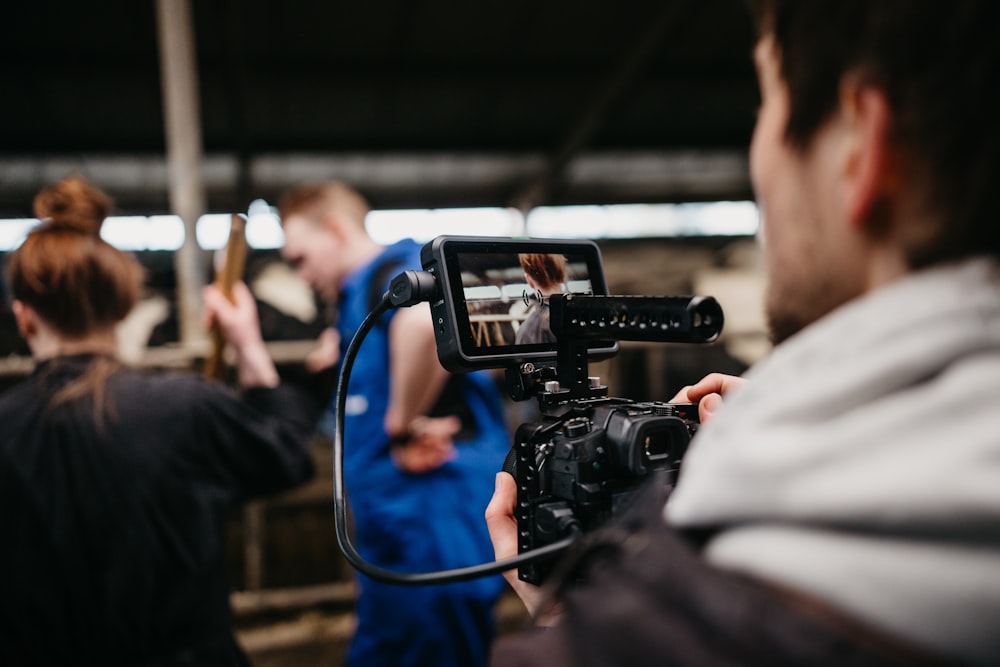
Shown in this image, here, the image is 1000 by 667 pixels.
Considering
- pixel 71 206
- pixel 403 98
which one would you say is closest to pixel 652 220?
pixel 403 98

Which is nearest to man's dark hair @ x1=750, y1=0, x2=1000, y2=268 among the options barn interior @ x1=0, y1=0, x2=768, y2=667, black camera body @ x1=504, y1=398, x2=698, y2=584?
black camera body @ x1=504, y1=398, x2=698, y2=584

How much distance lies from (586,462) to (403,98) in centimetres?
501

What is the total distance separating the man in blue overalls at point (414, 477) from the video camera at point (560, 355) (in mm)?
779

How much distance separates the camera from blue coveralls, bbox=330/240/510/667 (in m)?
1.50

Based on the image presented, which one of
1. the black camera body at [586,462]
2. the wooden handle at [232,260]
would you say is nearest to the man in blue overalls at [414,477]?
the wooden handle at [232,260]

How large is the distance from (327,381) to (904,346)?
1665mm

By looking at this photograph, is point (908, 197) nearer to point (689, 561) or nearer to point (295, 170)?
point (689, 561)

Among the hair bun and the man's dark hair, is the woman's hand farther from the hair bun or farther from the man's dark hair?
the man's dark hair

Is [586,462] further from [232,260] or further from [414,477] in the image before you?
[232,260]

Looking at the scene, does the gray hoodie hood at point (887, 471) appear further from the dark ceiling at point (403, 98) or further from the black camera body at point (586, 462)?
the dark ceiling at point (403, 98)

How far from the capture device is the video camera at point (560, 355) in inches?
24.5

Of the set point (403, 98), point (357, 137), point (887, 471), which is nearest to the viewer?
point (887, 471)

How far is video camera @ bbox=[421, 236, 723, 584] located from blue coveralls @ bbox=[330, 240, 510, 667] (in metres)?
0.76

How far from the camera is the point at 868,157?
0.42 meters
